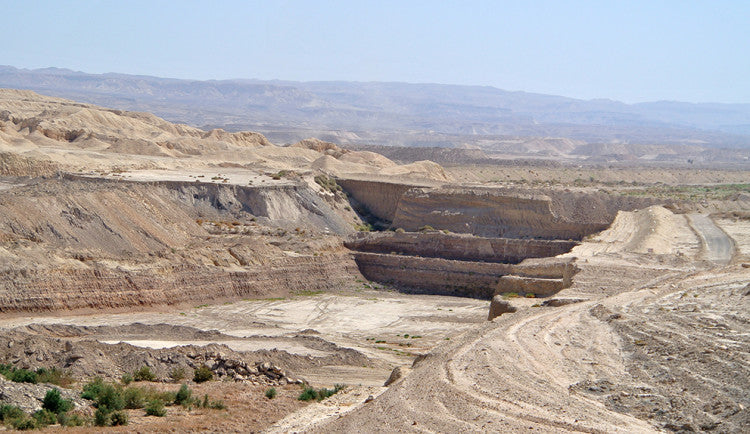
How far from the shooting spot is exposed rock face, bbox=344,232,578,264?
44.5m

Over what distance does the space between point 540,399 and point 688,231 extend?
120 ft

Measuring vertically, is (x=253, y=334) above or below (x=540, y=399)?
below

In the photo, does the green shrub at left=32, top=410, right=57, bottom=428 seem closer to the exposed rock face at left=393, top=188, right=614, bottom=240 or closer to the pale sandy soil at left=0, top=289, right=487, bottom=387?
the pale sandy soil at left=0, top=289, right=487, bottom=387

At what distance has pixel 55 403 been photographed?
14648mm

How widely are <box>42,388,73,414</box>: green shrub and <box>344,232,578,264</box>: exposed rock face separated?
31539 millimetres

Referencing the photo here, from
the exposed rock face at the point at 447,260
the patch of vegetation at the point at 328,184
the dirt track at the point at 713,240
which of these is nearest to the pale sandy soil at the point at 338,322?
the exposed rock face at the point at 447,260

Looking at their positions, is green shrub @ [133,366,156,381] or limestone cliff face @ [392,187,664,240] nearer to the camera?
green shrub @ [133,366,156,381]

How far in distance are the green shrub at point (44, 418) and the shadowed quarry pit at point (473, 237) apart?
2137cm

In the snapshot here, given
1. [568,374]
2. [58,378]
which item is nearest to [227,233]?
[58,378]

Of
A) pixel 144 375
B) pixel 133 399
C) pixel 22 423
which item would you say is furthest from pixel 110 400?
pixel 144 375

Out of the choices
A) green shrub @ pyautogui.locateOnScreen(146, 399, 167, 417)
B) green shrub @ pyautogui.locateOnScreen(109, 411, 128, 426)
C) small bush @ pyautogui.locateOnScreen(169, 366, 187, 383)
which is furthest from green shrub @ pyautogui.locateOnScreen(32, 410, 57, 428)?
small bush @ pyautogui.locateOnScreen(169, 366, 187, 383)

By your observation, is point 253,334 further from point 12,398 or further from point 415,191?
point 415,191

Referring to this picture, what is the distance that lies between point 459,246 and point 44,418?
3281 centimetres

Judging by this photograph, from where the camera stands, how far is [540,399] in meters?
13.9
